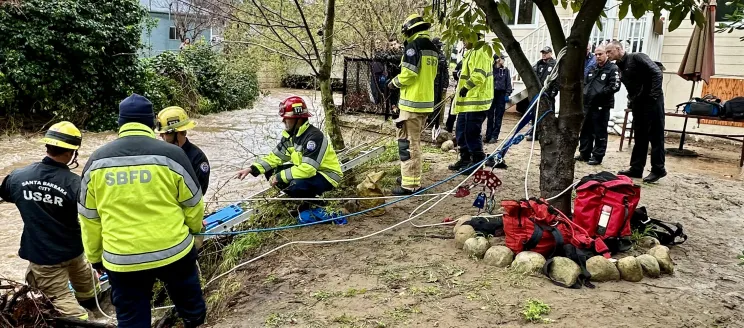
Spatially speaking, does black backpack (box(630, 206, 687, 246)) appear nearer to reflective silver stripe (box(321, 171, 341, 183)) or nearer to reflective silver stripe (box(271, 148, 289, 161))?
reflective silver stripe (box(321, 171, 341, 183))

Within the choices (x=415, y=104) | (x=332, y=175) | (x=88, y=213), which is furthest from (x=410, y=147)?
(x=88, y=213)

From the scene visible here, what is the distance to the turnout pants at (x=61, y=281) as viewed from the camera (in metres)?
4.12

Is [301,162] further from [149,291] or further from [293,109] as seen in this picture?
[149,291]

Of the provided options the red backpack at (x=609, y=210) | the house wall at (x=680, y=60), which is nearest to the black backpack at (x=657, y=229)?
the red backpack at (x=609, y=210)

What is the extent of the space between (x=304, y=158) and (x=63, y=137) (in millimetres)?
2024

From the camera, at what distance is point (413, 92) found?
20.3 ft

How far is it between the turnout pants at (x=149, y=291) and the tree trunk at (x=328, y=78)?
4.14 metres

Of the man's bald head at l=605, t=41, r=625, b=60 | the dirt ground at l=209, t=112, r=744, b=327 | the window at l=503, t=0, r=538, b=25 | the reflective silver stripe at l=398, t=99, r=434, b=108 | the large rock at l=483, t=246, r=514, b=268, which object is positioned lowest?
the dirt ground at l=209, t=112, r=744, b=327

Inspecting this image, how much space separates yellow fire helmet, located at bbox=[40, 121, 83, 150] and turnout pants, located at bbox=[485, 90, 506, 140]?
7115mm

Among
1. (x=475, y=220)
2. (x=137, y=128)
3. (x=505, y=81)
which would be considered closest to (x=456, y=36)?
(x=475, y=220)

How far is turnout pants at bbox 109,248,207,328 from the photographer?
3.20 metres

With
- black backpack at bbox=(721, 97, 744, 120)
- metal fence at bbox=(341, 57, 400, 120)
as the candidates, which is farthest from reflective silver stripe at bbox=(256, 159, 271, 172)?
black backpack at bbox=(721, 97, 744, 120)

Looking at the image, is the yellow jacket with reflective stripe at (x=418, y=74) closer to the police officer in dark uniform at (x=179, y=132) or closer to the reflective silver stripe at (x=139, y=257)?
the police officer in dark uniform at (x=179, y=132)

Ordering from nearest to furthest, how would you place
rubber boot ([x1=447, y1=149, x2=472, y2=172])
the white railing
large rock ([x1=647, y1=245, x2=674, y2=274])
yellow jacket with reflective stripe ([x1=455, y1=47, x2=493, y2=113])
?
large rock ([x1=647, y1=245, x2=674, y2=274]), yellow jacket with reflective stripe ([x1=455, y1=47, x2=493, y2=113]), rubber boot ([x1=447, y1=149, x2=472, y2=172]), the white railing
